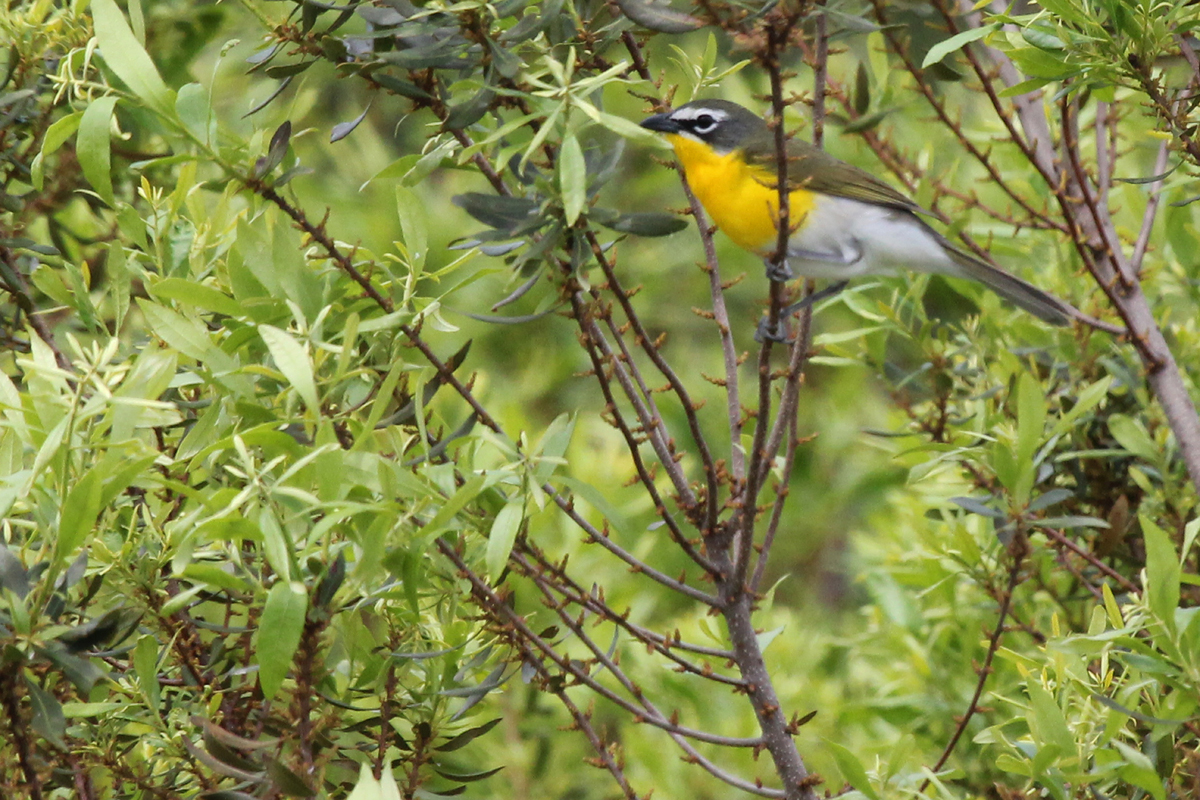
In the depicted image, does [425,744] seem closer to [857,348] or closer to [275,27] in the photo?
[275,27]

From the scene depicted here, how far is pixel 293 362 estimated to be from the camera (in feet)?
4.01

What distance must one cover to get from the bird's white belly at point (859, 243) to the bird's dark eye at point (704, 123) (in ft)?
1.11

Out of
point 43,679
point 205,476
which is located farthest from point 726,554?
point 43,679

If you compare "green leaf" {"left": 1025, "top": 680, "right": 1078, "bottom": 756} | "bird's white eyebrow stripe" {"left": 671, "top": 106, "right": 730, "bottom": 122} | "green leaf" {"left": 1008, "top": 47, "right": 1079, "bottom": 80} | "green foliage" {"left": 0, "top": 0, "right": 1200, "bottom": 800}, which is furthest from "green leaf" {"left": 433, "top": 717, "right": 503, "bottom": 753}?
"bird's white eyebrow stripe" {"left": 671, "top": 106, "right": 730, "bottom": 122}

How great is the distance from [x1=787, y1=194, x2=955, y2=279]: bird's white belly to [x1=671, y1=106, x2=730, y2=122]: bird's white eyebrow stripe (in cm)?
34

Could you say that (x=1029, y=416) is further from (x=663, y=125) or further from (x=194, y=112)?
(x=663, y=125)

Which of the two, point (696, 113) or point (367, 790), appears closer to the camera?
point (367, 790)

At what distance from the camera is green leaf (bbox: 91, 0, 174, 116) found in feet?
4.42

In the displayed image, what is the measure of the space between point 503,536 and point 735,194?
1.92 m

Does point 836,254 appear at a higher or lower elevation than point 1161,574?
lower

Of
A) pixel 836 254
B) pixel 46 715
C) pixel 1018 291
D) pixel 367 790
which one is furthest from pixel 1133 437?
pixel 46 715

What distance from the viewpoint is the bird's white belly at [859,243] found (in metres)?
2.87

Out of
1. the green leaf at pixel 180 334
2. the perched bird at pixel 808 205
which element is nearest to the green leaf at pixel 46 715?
the green leaf at pixel 180 334

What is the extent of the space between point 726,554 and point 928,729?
109 cm
